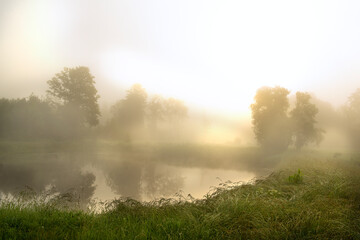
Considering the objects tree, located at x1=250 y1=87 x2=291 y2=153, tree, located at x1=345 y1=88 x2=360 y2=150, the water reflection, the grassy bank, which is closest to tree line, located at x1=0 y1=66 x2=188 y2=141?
the water reflection

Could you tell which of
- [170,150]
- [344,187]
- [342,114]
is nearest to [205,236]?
[344,187]

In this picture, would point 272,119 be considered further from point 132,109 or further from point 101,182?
point 132,109

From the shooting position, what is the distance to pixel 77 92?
38.8 m

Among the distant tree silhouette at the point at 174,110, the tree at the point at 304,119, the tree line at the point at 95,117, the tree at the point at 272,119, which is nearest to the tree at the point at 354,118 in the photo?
the tree line at the point at 95,117

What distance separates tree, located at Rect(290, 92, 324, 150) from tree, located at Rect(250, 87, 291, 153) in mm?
1253

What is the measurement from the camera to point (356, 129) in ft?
125

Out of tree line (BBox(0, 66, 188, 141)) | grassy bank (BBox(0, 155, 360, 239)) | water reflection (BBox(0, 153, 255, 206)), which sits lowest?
water reflection (BBox(0, 153, 255, 206))

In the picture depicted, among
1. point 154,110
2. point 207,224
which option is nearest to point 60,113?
point 154,110

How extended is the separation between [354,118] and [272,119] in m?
17.0

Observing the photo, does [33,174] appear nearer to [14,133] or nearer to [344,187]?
[344,187]

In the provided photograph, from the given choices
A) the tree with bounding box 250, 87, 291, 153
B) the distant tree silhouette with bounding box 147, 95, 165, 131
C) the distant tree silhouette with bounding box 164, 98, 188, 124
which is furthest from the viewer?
the distant tree silhouette with bounding box 164, 98, 188, 124

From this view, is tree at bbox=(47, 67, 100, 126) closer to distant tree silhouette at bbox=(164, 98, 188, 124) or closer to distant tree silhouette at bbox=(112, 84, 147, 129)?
distant tree silhouette at bbox=(112, 84, 147, 129)

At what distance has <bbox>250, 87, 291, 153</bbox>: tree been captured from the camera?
33.2 meters

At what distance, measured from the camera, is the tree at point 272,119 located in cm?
3322
